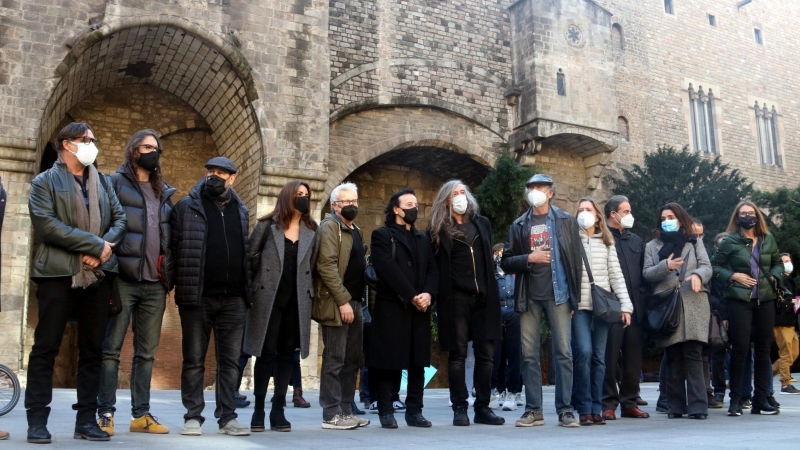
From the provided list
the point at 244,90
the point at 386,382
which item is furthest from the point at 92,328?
the point at 244,90

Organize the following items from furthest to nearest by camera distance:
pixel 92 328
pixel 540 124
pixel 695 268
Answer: pixel 540 124, pixel 695 268, pixel 92 328

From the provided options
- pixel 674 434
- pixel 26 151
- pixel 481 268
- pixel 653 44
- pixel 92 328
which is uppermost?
pixel 653 44

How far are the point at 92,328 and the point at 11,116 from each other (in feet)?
23.8

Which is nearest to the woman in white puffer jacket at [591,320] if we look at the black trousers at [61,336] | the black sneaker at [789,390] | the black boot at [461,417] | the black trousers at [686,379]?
the black trousers at [686,379]

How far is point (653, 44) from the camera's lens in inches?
800

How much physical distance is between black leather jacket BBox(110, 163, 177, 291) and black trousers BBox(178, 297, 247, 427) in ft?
0.93

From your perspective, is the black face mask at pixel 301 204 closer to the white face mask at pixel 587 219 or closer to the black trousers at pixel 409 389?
the black trousers at pixel 409 389

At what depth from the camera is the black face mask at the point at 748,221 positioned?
6.59 meters

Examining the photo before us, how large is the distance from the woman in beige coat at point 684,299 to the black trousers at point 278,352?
302cm

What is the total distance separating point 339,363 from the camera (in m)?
5.23

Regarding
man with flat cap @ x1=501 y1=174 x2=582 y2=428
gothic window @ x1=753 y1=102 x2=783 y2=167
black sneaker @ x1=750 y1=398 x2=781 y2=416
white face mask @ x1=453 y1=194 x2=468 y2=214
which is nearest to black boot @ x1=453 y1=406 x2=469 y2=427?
man with flat cap @ x1=501 y1=174 x2=582 y2=428

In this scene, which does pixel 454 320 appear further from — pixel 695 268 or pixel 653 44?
pixel 653 44

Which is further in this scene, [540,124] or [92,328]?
[540,124]

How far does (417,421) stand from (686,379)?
2453 mm
